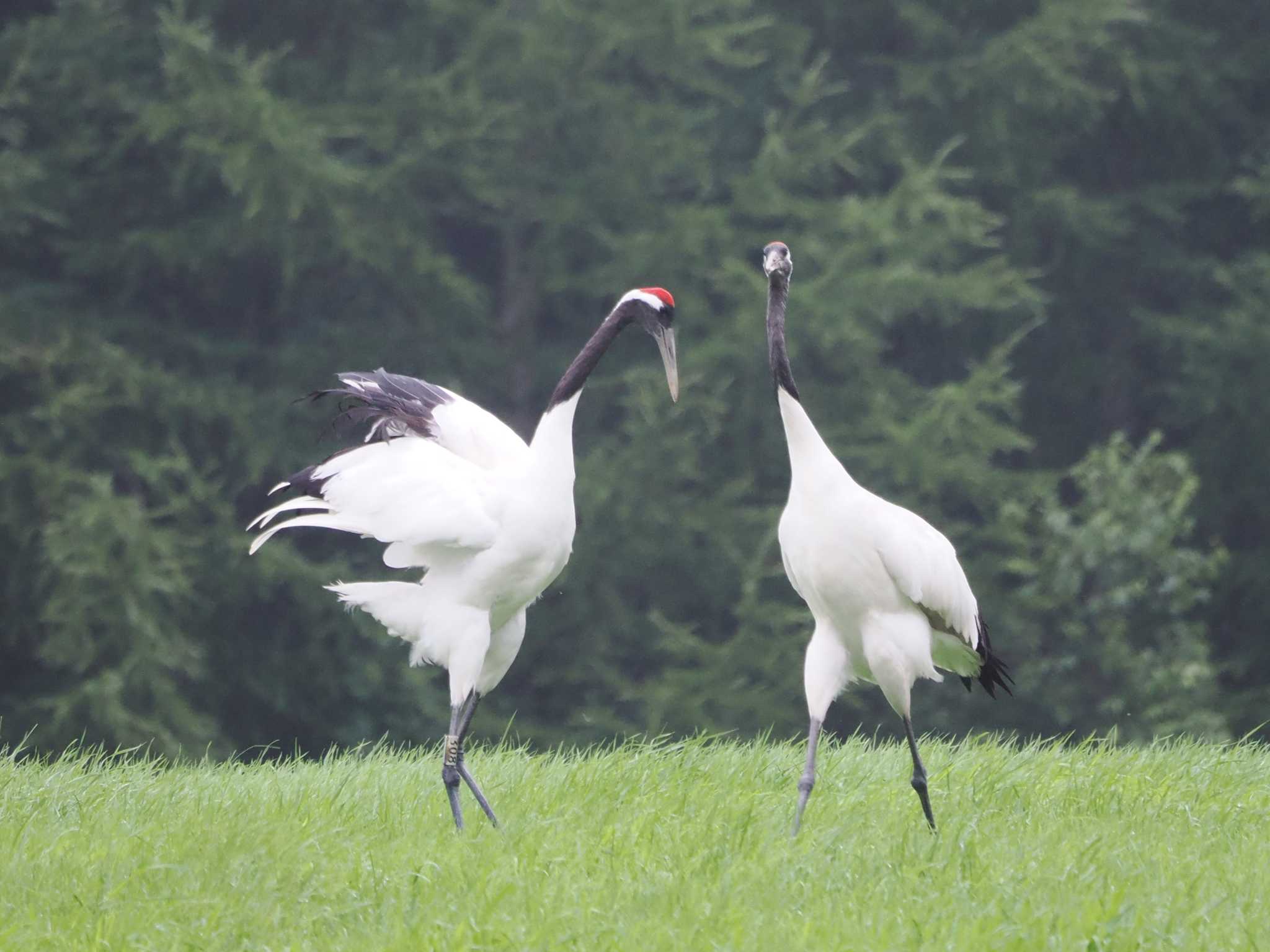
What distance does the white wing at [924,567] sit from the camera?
5102 mm

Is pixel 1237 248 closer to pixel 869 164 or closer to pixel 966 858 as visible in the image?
pixel 869 164

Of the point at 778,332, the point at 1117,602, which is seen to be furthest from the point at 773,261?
the point at 1117,602

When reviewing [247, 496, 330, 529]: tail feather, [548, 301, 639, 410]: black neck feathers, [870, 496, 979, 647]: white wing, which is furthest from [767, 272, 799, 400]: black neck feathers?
[247, 496, 330, 529]: tail feather

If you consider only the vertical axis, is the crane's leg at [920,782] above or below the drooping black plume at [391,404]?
below

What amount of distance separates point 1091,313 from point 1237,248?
5.30ft

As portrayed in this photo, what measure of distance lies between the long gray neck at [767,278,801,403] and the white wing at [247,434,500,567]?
967mm

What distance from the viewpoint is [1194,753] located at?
6.38 metres

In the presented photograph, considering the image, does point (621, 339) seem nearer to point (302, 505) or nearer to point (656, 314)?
point (656, 314)

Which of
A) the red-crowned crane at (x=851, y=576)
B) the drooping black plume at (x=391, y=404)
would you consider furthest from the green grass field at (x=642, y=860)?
the drooping black plume at (x=391, y=404)

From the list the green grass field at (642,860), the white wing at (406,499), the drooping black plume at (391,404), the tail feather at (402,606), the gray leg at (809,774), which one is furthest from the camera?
the drooping black plume at (391,404)

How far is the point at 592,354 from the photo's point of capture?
19.1 ft

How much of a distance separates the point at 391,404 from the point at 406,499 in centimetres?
55

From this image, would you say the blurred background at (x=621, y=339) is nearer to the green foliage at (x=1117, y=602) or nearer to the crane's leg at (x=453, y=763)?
the green foliage at (x=1117, y=602)

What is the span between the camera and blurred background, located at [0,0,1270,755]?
13656mm
